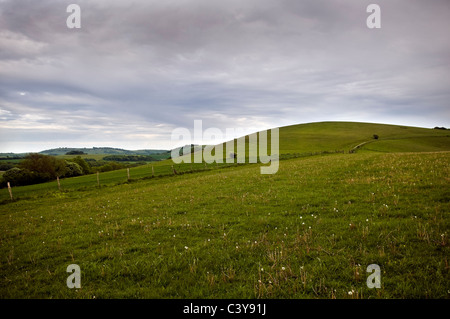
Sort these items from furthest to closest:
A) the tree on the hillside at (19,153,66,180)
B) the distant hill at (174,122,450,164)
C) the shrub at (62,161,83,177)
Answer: the distant hill at (174,122,450,164) < the shrub at (62,161,83,177) < the tree on the hillside at (19,153,66,180)

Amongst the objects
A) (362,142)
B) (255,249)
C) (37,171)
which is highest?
(362,142)

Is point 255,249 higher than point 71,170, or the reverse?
point 255,249

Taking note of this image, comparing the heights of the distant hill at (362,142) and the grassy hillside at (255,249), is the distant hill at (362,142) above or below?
above

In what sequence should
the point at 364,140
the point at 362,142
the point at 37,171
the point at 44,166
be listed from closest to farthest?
the point at 37,171 → the point at 44,166 → the point at 362,142 → the point at 364,140

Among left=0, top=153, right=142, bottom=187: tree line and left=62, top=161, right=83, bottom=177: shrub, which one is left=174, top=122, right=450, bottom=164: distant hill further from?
left=0, top=153, right=142, bottom=187: tree line

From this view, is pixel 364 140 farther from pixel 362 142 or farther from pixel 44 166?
pixel 44 166

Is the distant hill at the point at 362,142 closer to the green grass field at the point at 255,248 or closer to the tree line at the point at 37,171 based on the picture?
the tree line at the point at 37,171

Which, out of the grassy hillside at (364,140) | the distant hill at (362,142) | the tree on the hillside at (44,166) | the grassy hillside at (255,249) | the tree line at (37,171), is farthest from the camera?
the grassy hillside at (364,140)

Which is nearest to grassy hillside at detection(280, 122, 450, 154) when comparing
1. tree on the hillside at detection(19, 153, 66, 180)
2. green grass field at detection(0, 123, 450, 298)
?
green grass field at detection(0, 123, 450, 298)

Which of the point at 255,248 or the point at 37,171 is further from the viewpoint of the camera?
the point at 37,171

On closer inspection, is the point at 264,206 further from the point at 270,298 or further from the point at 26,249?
the point at 26,249

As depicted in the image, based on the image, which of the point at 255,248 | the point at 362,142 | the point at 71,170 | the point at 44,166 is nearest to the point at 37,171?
the point at 44,166

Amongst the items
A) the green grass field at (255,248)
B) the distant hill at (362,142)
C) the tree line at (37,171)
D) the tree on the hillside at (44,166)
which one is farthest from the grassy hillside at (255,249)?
the tree on the hillside at (44,166)
